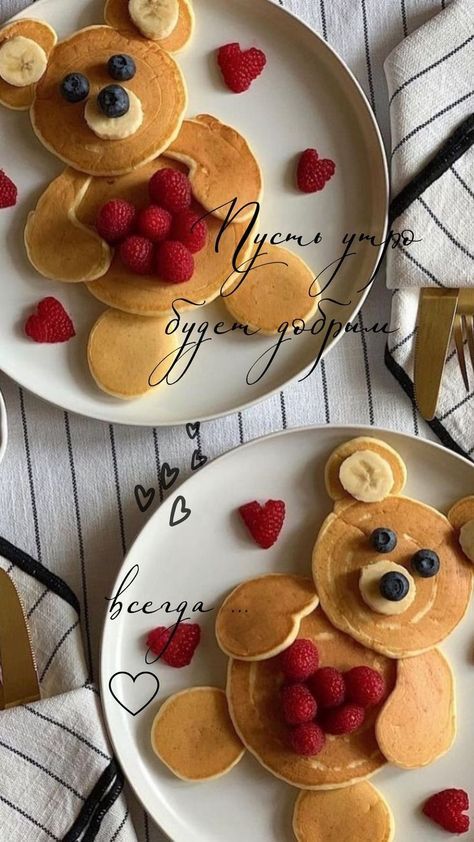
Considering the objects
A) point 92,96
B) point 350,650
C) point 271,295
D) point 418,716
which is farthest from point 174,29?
point 418,716

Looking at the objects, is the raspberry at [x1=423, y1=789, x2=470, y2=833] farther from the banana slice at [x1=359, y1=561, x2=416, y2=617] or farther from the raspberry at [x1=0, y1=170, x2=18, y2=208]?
the raspberry at [x1=0, y1=170, x2=18, y2=208]

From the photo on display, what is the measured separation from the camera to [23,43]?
1.20 meters

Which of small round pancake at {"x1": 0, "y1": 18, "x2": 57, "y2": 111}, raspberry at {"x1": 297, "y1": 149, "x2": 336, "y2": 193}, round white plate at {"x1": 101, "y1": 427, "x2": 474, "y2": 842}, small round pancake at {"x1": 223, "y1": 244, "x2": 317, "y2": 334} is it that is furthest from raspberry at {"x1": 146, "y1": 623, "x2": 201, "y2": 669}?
small round pancake at {"x1": 0, "y1": 18, "x2": 57, "y2": 111}

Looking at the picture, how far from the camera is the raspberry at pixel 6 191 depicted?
1232 mm

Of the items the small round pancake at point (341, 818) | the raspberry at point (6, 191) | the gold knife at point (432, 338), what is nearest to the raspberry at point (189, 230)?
the raspberry at point (6, 191)

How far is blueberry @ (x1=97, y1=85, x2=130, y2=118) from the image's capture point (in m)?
1.16

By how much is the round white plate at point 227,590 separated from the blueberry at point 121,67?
1.72 ft

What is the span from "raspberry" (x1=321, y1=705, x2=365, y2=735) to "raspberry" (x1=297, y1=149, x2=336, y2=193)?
718 millimetres

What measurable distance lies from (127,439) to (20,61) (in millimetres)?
543

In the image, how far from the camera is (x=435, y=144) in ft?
4.21

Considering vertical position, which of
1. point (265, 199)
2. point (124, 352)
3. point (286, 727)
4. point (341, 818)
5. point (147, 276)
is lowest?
point (341, 818)

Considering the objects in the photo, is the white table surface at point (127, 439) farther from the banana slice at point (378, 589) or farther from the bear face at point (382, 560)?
the banana slice at point (378, 589)

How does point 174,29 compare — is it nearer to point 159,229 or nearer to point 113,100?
point 113,100

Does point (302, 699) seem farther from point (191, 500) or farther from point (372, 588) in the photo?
point (191, 500)
